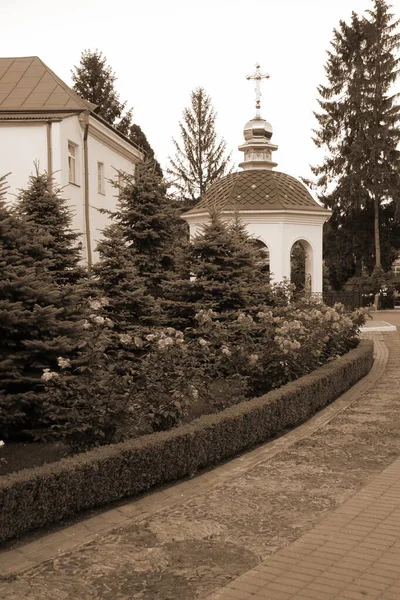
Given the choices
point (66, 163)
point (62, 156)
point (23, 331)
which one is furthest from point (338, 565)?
point (66, 163)

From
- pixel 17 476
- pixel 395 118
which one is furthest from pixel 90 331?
pixel 395 118

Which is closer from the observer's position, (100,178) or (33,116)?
(33,116)

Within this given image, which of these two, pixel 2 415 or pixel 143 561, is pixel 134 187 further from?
pixel 143 561

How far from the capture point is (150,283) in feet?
49.4

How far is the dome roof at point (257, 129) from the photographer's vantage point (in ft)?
95.0

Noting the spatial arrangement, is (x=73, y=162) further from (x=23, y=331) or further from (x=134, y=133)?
(x=134, y=133)

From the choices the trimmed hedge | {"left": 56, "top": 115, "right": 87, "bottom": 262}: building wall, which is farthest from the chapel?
the trimmed hedge

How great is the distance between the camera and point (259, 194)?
25703 mm

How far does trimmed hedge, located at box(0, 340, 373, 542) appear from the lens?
18.1 ft

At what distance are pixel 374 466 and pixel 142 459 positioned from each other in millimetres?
2668

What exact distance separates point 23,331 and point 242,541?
390 centimetres

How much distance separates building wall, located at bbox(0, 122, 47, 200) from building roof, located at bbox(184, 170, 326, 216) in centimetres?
662

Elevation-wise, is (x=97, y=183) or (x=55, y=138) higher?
(x=55, y=138)

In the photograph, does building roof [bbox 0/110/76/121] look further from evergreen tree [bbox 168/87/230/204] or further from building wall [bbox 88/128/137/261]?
evergreen tree [bbox 168/87/230/204]
